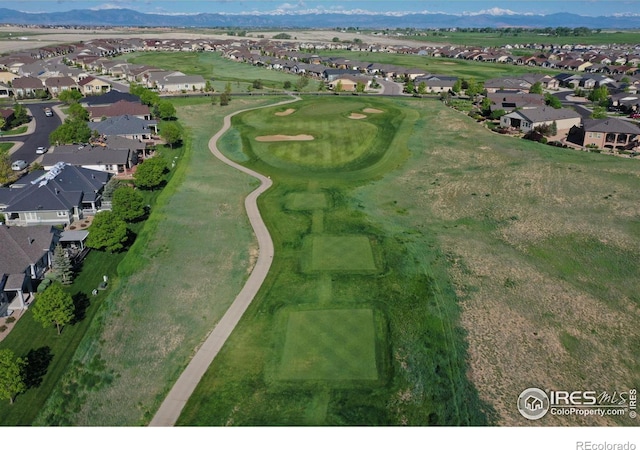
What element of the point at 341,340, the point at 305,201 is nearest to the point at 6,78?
the point at 305,201

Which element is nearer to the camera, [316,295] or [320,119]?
[316,295]

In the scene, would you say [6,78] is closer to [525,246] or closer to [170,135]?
[170,135]

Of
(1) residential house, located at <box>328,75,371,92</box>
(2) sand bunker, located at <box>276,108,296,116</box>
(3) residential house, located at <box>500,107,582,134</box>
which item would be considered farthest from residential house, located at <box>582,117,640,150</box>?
(1) residential house, located at <box>328,75,371,92</box>

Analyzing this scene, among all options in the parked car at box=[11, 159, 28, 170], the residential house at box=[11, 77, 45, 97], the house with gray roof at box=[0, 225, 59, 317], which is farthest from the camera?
the residential house at box=[11, 77, 45, 97]

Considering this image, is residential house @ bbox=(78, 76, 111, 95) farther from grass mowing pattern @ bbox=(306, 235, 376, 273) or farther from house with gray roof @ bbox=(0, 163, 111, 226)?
grass mowing pattern @ bbox=(306, 235, 376, 273)

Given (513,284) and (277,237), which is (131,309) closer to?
(277,237)

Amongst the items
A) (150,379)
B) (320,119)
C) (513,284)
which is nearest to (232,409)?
(150,379)
